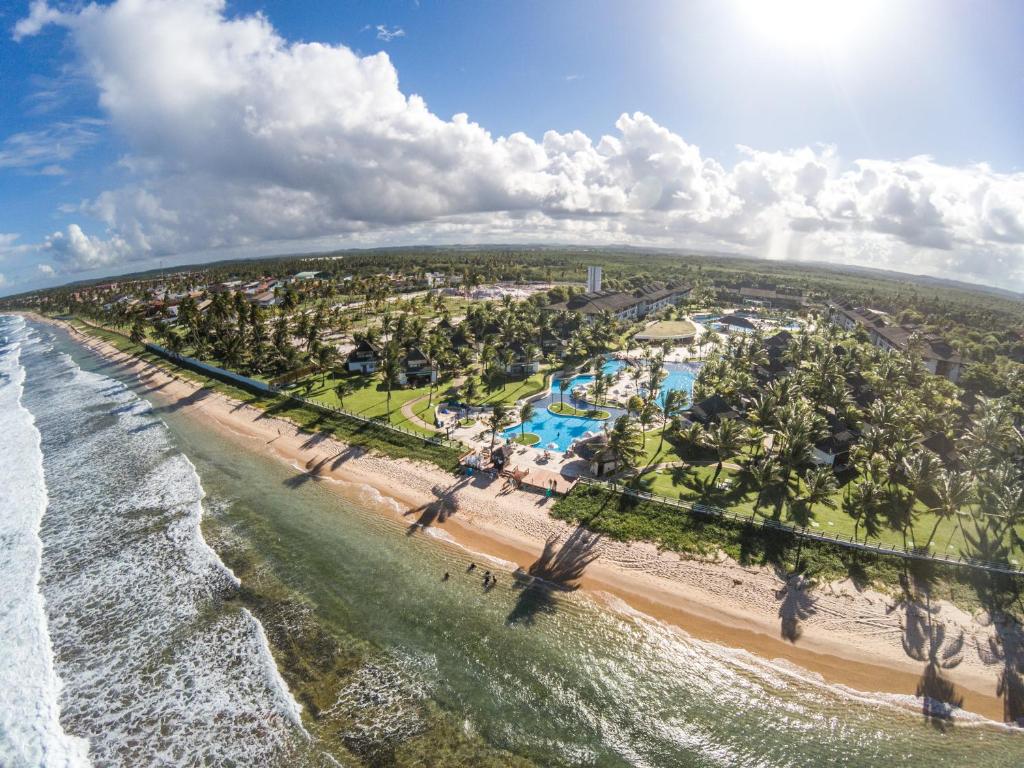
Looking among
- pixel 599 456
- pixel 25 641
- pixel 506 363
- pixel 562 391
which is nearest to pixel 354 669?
pixel 25 641

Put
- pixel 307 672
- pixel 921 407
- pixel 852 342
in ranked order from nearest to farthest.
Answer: pixel 307 672 → pixel 921 407 → pixel 852 342

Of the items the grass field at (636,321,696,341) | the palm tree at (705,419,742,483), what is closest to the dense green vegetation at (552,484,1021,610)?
the palm tree at (705,419,742,483)

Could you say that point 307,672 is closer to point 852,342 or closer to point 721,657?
point 721,657

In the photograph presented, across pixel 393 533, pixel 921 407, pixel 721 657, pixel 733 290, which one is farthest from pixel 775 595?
pixel 733 290

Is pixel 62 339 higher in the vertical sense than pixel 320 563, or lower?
higher

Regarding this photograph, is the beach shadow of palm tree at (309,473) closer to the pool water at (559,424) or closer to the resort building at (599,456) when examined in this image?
the pool water at (559,424)

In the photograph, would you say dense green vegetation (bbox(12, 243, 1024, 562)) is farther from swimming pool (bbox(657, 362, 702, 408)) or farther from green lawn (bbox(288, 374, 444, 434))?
swimming pool (bbox(657, 362, 702, 408))

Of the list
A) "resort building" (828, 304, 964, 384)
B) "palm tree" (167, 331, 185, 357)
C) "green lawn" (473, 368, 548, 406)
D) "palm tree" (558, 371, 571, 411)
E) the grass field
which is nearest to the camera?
"palm tree" (558, 371, 571, 411)
